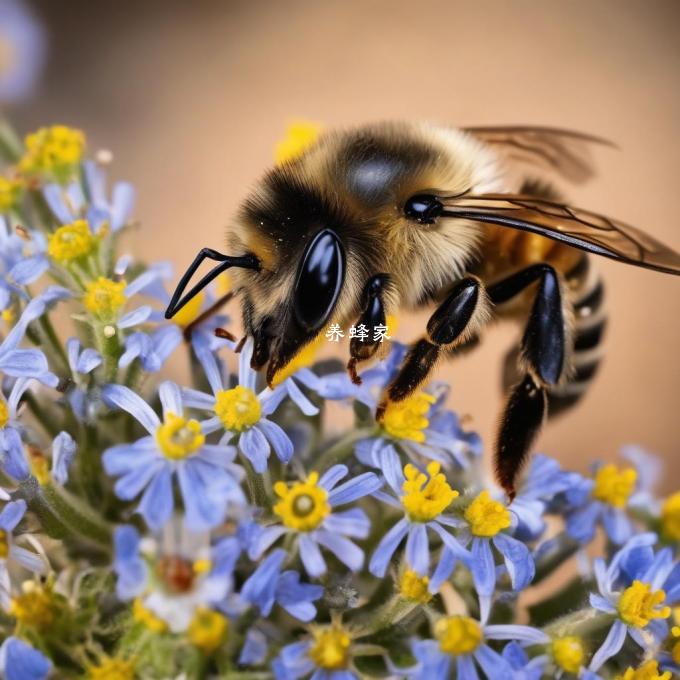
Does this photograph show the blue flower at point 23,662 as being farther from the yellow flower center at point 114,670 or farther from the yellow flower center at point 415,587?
the yellow flower center at point 415,587

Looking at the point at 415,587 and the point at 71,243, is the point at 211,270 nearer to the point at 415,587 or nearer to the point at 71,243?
the point at 71,243

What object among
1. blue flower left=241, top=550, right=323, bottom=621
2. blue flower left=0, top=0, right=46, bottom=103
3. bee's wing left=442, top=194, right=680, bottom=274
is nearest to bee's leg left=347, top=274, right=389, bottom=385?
bee's wing left=442, top=194, right=680, bottom=274

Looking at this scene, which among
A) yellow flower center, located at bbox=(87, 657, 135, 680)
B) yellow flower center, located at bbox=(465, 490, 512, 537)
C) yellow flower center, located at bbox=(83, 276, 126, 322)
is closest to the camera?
yellow flower center, located at bbox=(87, 657, 135, 680)

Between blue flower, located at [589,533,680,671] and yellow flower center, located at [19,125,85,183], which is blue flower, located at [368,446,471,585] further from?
yellow flower center, located at [19,125,85,183]

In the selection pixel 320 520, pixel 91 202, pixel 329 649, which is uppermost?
pixel 91 202

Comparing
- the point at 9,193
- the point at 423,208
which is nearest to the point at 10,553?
the point at 9,193

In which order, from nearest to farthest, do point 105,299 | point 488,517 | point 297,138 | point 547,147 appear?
point 488,517 < point 105,299 < point 297,138 < point 547,147

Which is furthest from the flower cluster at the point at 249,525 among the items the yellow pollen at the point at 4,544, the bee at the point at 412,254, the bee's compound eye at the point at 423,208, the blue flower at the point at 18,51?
the blue flower at the point at 18,51
